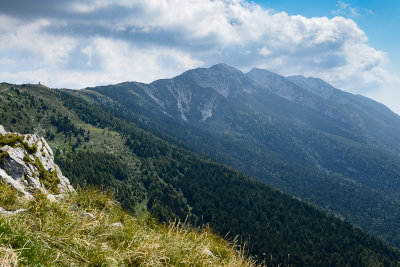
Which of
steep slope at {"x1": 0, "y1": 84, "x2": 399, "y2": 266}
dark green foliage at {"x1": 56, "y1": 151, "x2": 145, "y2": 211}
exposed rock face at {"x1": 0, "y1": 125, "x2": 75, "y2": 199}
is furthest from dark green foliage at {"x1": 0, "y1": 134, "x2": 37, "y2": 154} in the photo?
dark green foliage at {"x1": 56, "y1": 151, "x2": 145, "y2": 211}

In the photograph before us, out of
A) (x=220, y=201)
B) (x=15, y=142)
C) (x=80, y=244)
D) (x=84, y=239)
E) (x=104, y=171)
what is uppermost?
(x=80, y=244)

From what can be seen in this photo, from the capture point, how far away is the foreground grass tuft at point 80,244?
482 centimetres

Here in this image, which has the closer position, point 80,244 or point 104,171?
point 80,244

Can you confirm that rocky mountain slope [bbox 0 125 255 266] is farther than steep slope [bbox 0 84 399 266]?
No

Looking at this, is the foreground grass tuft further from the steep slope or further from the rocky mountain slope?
the steep slope

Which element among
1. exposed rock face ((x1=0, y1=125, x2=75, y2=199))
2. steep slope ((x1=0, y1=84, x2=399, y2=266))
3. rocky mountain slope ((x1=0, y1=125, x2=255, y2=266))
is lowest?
steep slope ((x1=0, y1=84, x2=399, y2=266))

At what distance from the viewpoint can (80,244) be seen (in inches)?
220

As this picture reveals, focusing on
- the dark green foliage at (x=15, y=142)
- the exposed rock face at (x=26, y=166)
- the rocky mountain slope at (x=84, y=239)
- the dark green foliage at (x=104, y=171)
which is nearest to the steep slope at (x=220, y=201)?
the dark green foliage at (x=104, y=171)

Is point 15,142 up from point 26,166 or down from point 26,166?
up

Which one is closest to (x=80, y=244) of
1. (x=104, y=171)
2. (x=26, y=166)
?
(x=26, y=166)

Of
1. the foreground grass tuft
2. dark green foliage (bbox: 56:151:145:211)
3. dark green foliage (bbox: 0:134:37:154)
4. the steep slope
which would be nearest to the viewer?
the foreground grass tuft

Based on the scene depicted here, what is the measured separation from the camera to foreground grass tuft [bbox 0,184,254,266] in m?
4.82

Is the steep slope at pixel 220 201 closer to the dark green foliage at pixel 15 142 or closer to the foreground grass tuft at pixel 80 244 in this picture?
the dark green foliage at pixel 15 142

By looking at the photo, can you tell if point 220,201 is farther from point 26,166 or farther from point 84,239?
point 84,239
